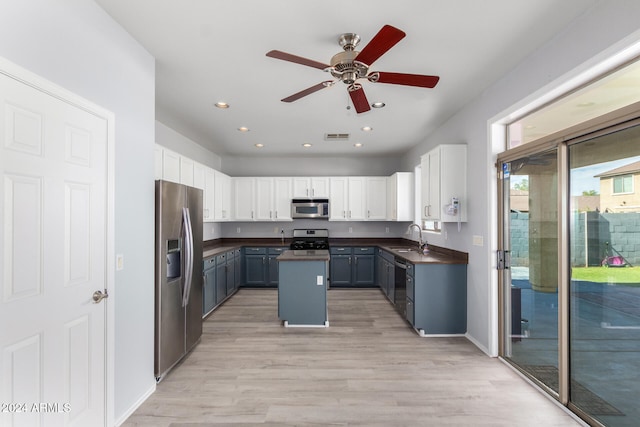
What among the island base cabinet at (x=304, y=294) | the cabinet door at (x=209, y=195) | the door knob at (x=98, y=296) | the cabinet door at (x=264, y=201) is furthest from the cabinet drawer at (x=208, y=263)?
the door knob at (x=98, y=296)

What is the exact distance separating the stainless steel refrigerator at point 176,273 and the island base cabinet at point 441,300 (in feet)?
8.43

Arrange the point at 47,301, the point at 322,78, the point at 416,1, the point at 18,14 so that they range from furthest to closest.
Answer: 1. the point at 322,78
2. the point at 416,1
3. the point at 47,301
4. the point at 18,14

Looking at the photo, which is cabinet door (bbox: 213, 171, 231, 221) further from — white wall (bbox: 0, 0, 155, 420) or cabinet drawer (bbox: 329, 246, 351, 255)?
white wall (bbox: 0, 0, 155, 420)

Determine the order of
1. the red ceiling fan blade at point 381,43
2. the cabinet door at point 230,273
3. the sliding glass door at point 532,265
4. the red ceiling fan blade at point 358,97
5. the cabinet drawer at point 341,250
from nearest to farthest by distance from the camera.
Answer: the red ceiling fan blade at point 381,43 < the red ceiling fan blade at point 358,97 < the sliding glass door at point 532,265 < the cabinet door at point 230,273 < the cabinet drawer at point 341,250

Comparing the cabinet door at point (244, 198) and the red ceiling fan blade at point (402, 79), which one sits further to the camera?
the cabinet door at point (244, 198)

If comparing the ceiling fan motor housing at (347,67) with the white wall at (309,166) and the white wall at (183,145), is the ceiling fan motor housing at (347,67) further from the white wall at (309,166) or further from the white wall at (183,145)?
the white wall at (309,166)

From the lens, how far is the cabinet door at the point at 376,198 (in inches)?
253

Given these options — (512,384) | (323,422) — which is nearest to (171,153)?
(323,422)

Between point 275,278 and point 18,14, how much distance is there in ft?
17.3

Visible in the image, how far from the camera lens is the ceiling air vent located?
4.92 m

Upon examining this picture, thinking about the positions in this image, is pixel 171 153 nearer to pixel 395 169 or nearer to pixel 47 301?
pixel 47 301

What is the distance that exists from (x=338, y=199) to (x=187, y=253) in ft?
12.8

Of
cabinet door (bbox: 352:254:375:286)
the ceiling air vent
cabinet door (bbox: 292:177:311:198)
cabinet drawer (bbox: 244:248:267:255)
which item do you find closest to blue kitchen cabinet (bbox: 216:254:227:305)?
cabinet drawer (bbox: 244:248:267:255)

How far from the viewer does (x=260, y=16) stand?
6.72ft
